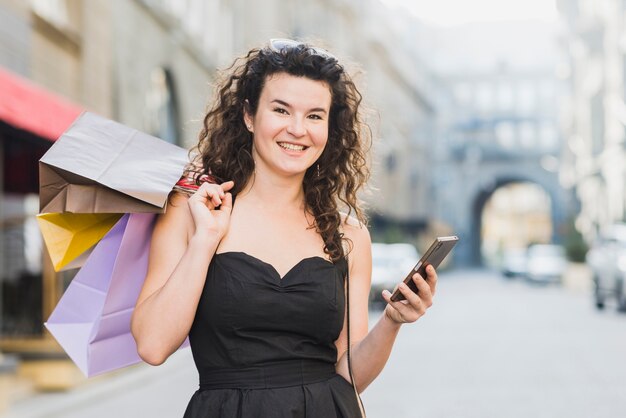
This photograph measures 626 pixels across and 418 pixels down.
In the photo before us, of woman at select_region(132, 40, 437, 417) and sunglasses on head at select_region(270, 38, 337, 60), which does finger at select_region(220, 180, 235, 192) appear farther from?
sunglasses on head at select_region(270, 38, 337, 60)

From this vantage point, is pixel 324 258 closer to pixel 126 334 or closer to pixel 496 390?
pixel 126 334

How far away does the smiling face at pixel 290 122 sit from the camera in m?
3.01

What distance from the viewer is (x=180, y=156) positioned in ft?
10.3

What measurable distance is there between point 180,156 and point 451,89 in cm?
8885

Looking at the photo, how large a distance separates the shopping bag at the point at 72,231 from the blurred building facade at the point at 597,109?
3557 centimetres

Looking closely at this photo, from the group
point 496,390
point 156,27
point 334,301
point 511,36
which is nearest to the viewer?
point 334,301

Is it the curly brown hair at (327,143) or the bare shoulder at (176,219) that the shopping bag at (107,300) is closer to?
the bare shoulder at (176,219)

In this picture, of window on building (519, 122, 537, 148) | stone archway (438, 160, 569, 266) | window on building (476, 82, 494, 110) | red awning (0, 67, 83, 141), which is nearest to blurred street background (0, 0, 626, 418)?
red awning (0, 67, 83, 141)

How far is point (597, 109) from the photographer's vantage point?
169 ft

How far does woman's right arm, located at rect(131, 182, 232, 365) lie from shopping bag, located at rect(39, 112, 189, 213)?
0.09 metres

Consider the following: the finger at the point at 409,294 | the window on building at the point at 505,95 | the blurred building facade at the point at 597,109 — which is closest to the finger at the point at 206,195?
the finger at the point at 409,294

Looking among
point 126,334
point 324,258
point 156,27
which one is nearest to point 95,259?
point 126,334

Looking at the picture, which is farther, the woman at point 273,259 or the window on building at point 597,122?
the window on building at point 597,122

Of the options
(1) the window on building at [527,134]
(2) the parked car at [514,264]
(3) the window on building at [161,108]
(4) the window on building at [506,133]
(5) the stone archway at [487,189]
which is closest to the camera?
(3) the window on building at [161,108]
